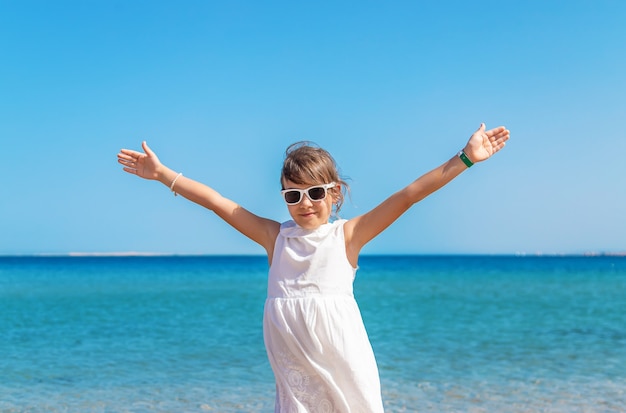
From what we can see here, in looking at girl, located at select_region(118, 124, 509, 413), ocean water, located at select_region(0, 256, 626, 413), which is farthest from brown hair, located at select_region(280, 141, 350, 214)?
ocean water, located at select_region(0, 256, 626, 413)

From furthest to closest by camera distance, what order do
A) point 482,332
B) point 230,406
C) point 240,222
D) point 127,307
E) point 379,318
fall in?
point 127,307 → point 379,318 → point 482,332 → point 230,406 → point 240,222

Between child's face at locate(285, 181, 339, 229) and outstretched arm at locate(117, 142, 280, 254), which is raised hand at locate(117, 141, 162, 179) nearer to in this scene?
outstretched arm at locate(117, 142, 280, 254)

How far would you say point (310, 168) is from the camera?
3396 mm

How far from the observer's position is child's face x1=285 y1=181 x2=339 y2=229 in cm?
340

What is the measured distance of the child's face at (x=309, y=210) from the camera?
340 cm

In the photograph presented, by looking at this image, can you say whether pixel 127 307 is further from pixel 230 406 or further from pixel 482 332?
pixel 230 406

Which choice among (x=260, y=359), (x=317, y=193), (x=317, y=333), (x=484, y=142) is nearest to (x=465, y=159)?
(x=484, y=142)

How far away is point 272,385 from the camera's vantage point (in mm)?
→ 9641

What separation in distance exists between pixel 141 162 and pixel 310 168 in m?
1.01

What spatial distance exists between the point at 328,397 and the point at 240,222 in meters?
0.94

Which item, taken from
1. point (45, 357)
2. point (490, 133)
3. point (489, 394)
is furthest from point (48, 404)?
point (490, 133)

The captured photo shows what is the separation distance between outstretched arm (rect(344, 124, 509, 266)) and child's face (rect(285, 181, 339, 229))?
0.13 m

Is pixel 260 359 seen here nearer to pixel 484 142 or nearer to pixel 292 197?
pixel 292 197

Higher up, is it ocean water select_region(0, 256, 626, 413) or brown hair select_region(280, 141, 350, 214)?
brown hair select_region(280, 141, 350, 214)
